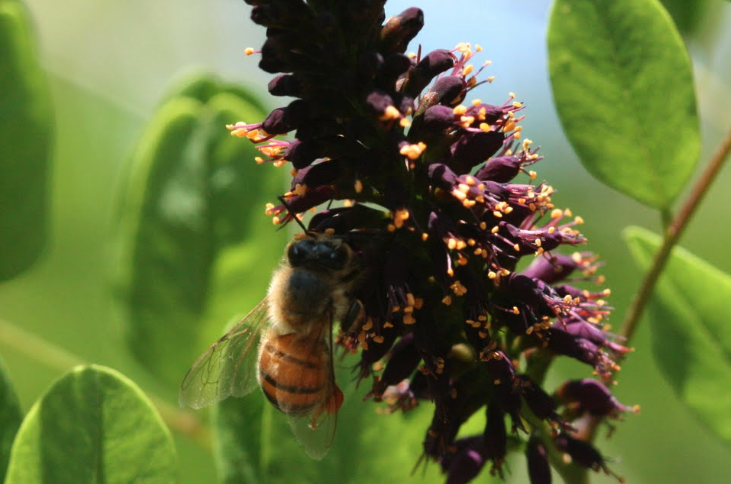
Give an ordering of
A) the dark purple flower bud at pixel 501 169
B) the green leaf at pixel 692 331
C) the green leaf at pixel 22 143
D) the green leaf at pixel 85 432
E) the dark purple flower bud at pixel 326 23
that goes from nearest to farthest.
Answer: the dark purple flower bud at pixel 326 23
the green leaf at pixel 85 432
the dark purple flower bud at pixel 501 169
the green leaf at pixel 692 331
the green leaf at pixel 22 143

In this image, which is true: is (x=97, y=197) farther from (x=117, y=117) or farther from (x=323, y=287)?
(x=323, y=287)

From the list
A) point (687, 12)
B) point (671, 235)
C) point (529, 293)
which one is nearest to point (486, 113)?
point (529, 293)

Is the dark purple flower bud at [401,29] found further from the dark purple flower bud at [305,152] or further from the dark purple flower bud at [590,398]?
the dark purple flower bud at [590,398]

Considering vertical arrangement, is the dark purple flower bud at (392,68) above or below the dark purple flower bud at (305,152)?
above

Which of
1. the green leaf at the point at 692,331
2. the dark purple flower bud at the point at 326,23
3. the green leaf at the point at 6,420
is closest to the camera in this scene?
the dark purple flower bud at the point at 326,23

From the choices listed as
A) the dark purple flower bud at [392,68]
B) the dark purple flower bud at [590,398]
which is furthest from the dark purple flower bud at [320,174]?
the dark purple flower bud at [590,398]

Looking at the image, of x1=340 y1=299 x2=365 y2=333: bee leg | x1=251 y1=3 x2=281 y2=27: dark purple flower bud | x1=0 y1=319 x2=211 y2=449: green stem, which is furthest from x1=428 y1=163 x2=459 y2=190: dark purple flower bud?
x1=0 y1=319 x2=211 y2=449: green stem

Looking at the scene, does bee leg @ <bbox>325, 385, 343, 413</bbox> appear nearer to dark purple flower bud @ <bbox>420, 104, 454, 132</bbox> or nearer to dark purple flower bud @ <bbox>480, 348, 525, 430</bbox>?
dark purple flower bud @ <bbox>480, 348, 525, 430</bbox>

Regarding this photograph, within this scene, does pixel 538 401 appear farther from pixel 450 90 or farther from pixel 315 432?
pixel 450 90
